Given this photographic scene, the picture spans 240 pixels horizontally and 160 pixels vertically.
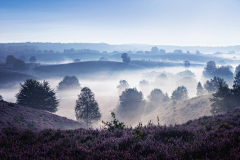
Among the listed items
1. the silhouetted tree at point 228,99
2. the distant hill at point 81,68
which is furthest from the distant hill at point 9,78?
the silhouetted tree at point 228,99

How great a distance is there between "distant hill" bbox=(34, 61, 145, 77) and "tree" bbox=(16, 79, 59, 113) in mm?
123545

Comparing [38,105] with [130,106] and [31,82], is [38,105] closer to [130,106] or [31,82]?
[31,82]

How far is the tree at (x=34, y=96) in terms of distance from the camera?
30203mm

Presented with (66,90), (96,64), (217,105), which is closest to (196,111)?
(217,105)

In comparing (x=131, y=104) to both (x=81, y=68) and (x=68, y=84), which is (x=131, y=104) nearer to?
(x=68, y=84)

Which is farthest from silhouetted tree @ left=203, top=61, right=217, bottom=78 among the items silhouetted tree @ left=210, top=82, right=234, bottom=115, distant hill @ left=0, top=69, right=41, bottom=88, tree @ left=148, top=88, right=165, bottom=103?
distant hill @ left=0, top=69, right=41, bottom=88

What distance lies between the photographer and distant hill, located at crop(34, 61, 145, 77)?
147500mm

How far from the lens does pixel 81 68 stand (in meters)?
166

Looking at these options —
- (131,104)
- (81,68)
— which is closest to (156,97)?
(131,104)

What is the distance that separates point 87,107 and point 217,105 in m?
28.8

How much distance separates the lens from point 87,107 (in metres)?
31.9

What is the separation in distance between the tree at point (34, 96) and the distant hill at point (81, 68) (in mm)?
123545

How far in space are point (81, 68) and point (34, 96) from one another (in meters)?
139

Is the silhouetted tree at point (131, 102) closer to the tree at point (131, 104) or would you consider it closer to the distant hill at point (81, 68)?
the tree at point (131, 104)
